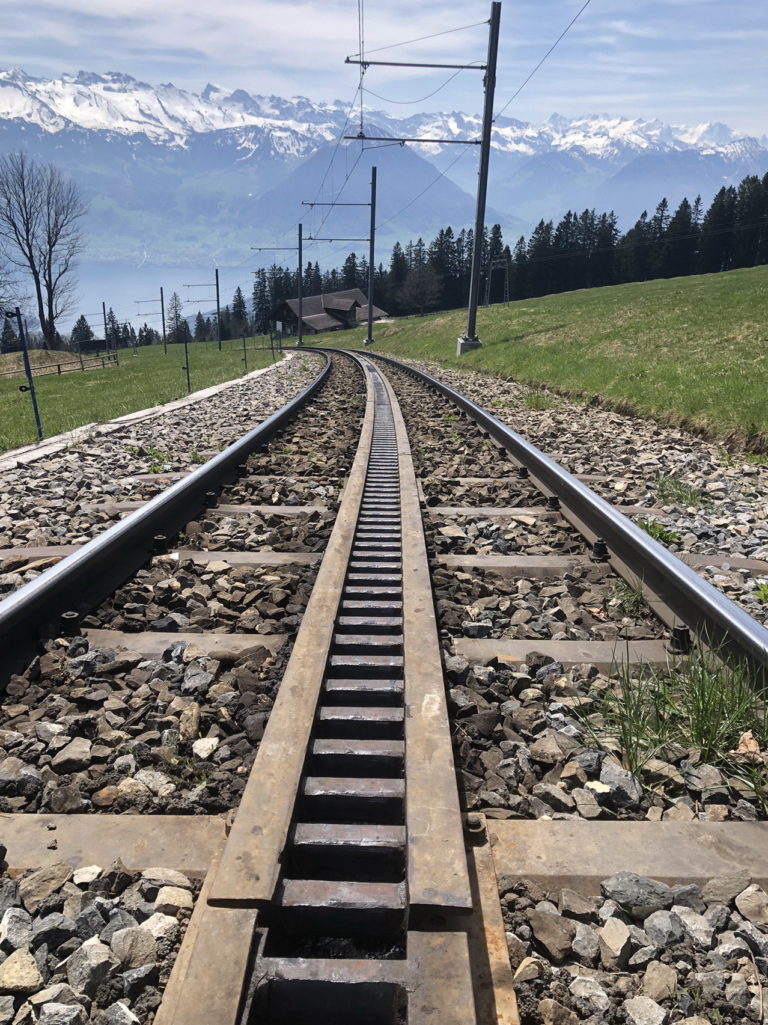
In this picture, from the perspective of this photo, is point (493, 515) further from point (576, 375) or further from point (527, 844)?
point (576, 375)

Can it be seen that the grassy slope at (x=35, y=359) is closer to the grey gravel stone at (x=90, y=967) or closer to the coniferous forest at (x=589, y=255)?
the coniferous forest at (x=589, y=255)

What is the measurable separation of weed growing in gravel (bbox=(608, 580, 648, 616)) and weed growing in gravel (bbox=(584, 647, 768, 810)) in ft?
→ 2.51

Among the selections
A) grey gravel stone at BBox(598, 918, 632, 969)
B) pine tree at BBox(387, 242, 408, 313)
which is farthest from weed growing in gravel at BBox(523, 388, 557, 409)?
pine tree at BBox(387, 242, 408, 313)

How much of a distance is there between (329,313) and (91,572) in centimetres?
11638

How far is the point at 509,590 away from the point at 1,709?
7.60ft

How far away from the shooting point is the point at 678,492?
5508 millimetres

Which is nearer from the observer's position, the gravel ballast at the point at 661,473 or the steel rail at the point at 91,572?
the steel rail at the point at 91,572

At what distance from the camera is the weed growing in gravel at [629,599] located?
11.1 ft

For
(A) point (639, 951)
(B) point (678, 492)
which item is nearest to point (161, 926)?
(A) point (639, 951)

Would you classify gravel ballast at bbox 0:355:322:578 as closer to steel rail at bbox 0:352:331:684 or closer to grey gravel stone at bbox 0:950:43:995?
steel rail at bbox 0:352:331:684

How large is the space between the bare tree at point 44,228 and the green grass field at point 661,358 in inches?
1765

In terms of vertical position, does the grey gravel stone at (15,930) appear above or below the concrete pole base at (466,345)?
below

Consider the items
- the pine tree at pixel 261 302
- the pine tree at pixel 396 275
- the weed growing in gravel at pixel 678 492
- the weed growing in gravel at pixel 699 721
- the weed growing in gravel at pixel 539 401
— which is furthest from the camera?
the pine tree at pixel 261 302

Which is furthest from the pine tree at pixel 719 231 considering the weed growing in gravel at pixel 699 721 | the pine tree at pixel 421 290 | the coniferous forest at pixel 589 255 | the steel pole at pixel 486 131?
the weed growing in gravel at pixel 699 721
